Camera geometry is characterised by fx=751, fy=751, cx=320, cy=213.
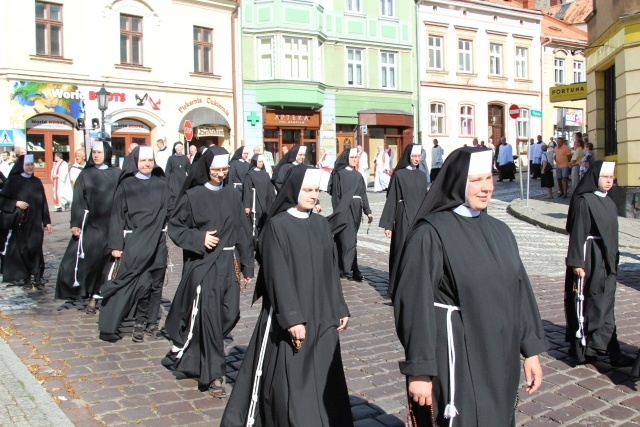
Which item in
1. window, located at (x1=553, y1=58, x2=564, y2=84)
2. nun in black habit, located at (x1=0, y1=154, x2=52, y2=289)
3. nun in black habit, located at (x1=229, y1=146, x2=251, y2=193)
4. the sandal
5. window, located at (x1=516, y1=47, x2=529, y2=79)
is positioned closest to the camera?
the sandal

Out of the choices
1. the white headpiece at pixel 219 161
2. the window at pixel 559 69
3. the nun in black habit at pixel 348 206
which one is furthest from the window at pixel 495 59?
the white headpiece at pixel 219 161

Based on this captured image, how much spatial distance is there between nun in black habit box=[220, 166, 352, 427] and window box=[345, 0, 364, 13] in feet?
113

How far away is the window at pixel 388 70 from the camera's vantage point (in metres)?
39.4

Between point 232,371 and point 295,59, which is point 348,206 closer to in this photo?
point 232,371

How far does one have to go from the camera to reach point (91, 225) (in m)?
9.39

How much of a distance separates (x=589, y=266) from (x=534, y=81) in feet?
135

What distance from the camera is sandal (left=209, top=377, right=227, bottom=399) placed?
596 cm

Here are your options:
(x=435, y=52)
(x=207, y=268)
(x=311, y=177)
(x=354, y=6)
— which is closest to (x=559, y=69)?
(x=435, y=52)

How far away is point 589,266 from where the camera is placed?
687cm

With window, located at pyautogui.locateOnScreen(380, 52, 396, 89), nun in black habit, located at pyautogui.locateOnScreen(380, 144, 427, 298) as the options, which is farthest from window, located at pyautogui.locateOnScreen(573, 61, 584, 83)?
nun in black habit, located at pyautogui.locateOnScreen(380, 144, 427, 298)

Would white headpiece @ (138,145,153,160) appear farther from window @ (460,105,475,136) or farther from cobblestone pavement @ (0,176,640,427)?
window @ (460,105,475,136)

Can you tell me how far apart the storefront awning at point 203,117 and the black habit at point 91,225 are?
23277 millimetres

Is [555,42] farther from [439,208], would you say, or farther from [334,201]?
[439,208]

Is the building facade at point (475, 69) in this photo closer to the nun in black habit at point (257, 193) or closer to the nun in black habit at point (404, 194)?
the nun in black habit at point (257, 193)
